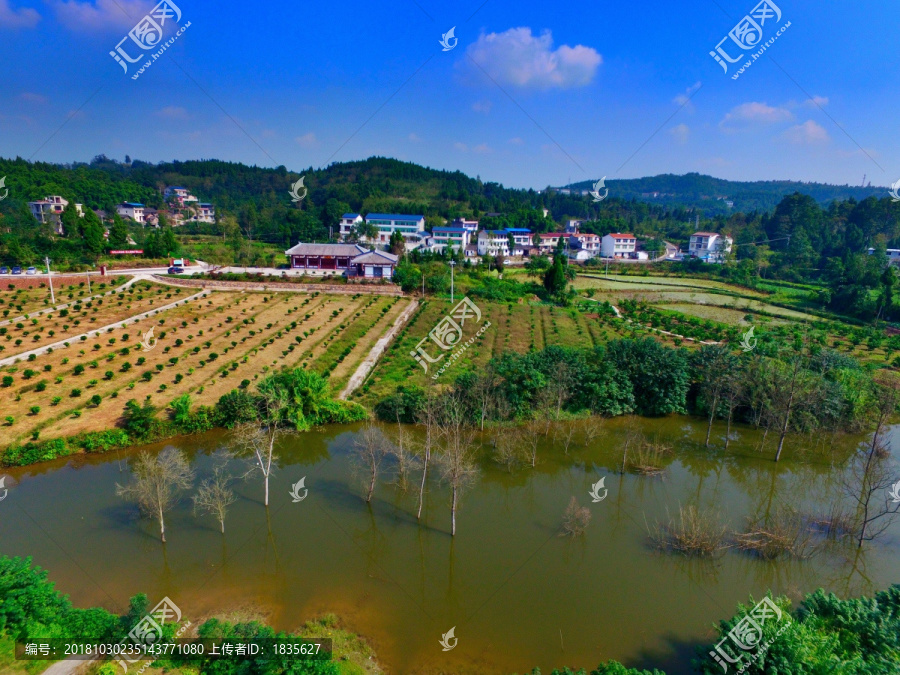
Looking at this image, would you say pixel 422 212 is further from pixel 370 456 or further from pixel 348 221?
pixel 370 456

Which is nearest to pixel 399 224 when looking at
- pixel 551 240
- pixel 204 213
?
pixel 551 240

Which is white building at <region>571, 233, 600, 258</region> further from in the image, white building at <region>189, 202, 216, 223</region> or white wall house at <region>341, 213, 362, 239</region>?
white building at <region>189, 202, 216, 223</region>

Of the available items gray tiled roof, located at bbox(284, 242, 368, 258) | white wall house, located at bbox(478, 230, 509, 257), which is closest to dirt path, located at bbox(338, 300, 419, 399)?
gray tiled roof, located at bbox(284, 242, 368, 258)

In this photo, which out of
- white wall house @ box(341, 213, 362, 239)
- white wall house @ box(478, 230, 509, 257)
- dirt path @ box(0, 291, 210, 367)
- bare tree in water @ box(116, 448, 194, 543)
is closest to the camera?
bare tree in water @ box(116, 448, 194, 543)

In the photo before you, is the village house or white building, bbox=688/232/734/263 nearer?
the village house

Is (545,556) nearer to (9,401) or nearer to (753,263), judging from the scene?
(9,401)

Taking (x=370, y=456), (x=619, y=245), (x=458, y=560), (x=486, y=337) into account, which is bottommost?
(x=458, y=560)

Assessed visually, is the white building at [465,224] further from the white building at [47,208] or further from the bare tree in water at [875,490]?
the bare tree in water at [875,490]
